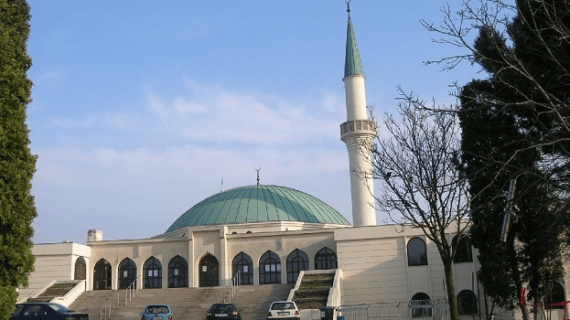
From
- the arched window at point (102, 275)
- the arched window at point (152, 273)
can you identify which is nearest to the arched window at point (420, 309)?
the arched window at point (152, 273)

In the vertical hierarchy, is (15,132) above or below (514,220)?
above

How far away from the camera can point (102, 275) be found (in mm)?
37406

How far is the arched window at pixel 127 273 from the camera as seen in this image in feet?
122

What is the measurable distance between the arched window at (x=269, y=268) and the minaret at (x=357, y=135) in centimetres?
544

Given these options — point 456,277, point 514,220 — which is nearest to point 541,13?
point 514,220

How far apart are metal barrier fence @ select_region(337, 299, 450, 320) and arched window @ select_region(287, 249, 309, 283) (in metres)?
5.96

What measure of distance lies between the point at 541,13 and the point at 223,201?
106ft

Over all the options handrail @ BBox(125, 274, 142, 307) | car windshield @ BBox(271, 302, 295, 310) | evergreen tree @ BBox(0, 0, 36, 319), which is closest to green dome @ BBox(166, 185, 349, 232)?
handrail @ BBox(125, 274, 142, 307)

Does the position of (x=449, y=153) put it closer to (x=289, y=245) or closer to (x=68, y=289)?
(x=289, y=245)

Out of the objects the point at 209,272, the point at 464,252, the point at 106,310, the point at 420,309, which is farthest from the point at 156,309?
the point at 464,252

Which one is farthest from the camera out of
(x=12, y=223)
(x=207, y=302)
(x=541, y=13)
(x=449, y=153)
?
(x=207, y=302)

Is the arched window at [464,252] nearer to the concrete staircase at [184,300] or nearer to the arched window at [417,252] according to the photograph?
the arched window at [417,252]

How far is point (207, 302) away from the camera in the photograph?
3141 centimetres

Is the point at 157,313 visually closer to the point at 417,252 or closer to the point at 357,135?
the point at 417,252
